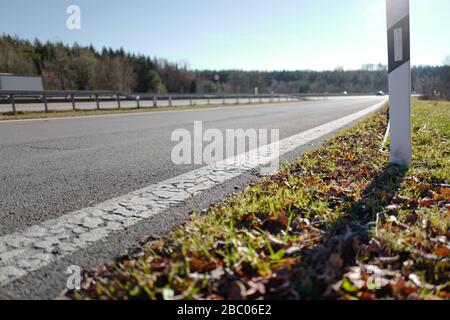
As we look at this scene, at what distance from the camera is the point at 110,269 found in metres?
1.85

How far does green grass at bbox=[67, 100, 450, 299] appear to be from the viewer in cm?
161

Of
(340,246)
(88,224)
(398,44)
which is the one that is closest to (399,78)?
(398,44)

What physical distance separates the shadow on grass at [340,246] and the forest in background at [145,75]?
4403cm

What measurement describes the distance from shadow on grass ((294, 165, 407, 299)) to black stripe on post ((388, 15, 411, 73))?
1.47 m

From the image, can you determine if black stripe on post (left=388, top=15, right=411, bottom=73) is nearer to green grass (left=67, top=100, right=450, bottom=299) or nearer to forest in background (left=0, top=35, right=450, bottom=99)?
green grass (left=67, top=100, right=450, bottom=299)

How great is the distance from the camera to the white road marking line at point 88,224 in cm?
197

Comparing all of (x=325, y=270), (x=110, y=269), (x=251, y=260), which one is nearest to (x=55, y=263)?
(x=110, y=269)

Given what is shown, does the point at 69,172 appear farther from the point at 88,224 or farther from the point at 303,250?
the point at 303,250

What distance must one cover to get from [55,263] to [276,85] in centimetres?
12017

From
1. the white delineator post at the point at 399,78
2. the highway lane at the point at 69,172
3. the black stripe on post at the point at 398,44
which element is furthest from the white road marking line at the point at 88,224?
the black stripe on post at the point at 398,44

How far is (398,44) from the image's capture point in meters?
3.58

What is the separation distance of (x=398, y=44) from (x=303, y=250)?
279 centimetres
